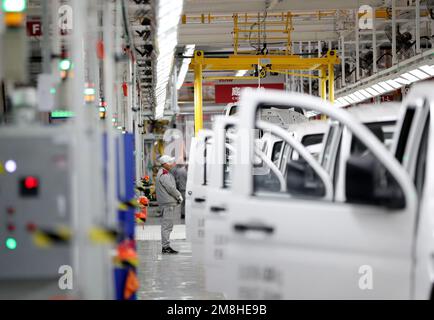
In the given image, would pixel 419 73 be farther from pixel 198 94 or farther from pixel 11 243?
pixel 11 243

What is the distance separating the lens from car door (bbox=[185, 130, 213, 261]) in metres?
9.08

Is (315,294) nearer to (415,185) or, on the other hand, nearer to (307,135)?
(415,185)

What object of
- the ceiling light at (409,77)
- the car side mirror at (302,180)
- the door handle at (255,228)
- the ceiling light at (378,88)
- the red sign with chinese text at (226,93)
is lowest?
the door handle at (255,228)

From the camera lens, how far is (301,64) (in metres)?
16.8

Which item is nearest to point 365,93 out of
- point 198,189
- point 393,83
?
point 393,83

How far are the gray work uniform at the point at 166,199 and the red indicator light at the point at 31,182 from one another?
8.07 meters

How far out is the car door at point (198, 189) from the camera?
9078 mm

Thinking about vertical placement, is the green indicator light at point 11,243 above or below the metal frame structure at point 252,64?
below

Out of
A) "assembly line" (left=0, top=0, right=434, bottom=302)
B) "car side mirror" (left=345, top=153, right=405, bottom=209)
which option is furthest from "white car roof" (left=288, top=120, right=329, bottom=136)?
"car side mirror" (left=345, top=153, right=405, bottom=209)

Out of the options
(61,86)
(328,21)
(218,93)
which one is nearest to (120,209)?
(61,86)

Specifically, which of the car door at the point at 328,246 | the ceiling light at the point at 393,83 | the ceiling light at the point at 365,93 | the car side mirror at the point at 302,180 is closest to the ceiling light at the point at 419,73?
the ceiling light at the point at 393,83

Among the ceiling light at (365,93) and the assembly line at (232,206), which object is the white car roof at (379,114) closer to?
the assembly line at (232,206)

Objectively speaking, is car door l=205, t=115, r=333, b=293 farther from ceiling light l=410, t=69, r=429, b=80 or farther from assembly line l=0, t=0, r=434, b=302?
ceiling light l=410, t=69, r=429, b=80
